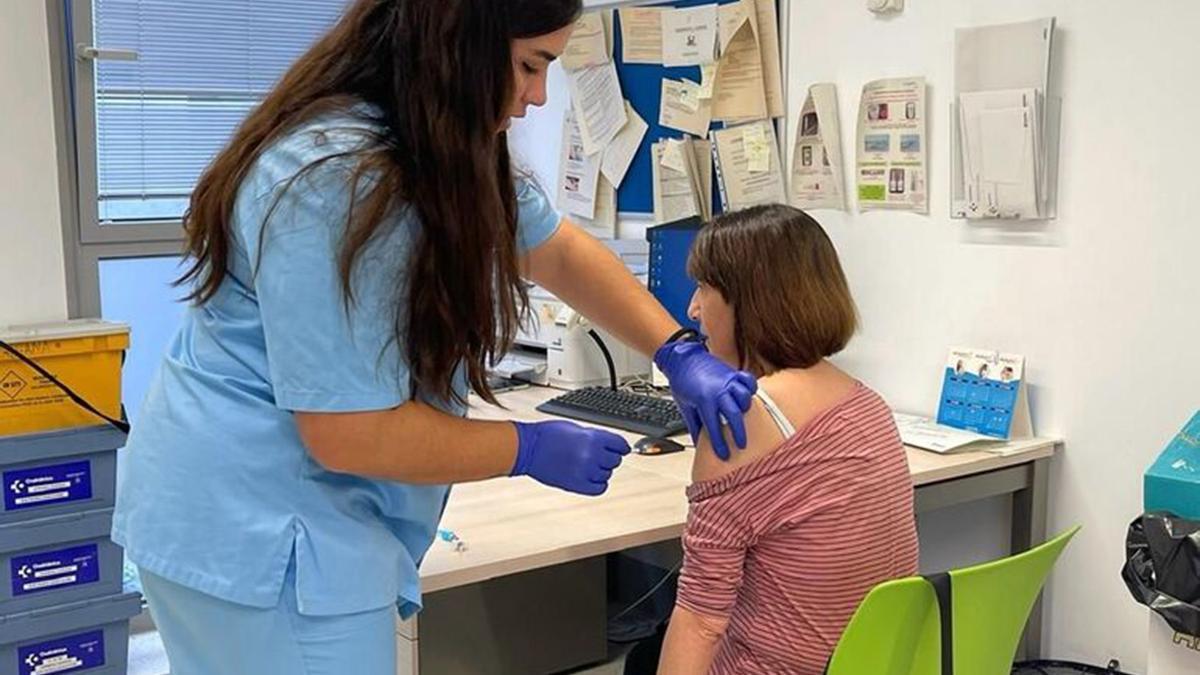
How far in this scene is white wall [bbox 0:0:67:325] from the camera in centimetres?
266

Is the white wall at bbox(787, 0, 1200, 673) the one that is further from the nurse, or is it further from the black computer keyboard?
the nurse

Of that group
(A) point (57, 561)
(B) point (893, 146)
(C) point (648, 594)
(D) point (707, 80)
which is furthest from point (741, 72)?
(A) point (57, 561)

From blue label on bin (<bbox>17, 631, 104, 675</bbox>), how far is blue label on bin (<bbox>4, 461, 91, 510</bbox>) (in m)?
0.31

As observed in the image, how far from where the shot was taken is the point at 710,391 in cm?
149

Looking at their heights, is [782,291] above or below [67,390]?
above

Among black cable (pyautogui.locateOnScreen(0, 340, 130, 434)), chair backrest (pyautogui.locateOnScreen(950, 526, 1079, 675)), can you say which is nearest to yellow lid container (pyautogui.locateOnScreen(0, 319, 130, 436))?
black cable (pyautogui.locateOnScreen(0, 340, 130, 434))

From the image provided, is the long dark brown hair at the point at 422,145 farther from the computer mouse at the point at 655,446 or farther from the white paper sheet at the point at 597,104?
the white paper sheet at the point at 597,104

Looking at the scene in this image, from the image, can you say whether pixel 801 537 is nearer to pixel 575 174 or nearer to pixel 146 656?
pixel 575 174

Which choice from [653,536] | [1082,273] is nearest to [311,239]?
[653,536]

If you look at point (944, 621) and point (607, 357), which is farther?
point (607, 357)

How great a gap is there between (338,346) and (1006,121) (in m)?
1.58

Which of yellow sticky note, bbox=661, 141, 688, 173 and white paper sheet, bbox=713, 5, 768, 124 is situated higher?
white paper sheet, bbox=713, 5, 768, 124

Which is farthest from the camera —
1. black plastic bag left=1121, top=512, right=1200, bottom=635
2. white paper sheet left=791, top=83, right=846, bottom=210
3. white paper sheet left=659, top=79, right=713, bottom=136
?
white paper sheet left=659, top=79, right=713, bottom=136

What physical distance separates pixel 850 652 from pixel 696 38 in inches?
77.0
